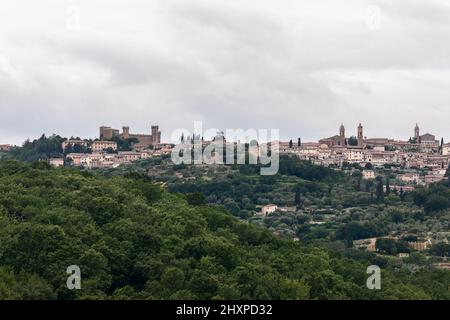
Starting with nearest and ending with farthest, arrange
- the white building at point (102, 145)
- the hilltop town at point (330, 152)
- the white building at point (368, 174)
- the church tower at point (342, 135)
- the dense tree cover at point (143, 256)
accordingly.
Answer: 1. the dense tree cover at point (143, 256)
2. the white building at point (368, 174)
3. the hilltop town at point (330, 152)
4. the white building at point (102, 145)
5. the church tower at point (342, 135)

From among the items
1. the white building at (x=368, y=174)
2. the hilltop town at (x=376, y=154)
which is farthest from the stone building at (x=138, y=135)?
the white building at (x=368, y=174)

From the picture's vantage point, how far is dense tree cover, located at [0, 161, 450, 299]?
38250mm

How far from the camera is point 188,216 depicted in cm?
5328

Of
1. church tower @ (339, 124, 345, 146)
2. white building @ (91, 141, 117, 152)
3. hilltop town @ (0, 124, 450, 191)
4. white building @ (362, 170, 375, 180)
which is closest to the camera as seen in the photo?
white building @ (362, 170, 375, 180)

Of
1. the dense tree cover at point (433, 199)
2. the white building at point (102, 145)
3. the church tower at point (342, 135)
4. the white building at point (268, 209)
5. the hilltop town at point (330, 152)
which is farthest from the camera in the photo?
the church tower at point (342, 135)

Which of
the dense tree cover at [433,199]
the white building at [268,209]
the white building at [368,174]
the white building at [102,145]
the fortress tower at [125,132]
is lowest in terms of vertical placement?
the white building at [268,209]

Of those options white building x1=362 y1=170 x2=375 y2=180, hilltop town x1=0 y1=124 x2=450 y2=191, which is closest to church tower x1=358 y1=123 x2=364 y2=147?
hilltop town x1=0 y1=124 x2=450 y2=191

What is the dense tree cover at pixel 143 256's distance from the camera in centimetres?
3825

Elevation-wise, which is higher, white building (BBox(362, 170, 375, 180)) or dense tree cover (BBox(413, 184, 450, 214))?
white building (BBox(362, 170, 375, 180))

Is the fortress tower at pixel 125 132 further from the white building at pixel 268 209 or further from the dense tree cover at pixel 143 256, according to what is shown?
the dense tree cover at pixel 143 256

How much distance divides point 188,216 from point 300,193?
65215mm

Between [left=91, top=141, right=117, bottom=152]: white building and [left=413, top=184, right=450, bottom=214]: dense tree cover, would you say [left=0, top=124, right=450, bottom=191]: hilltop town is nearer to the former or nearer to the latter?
[left=91, top=141, right=117, bottom=152]: white building
